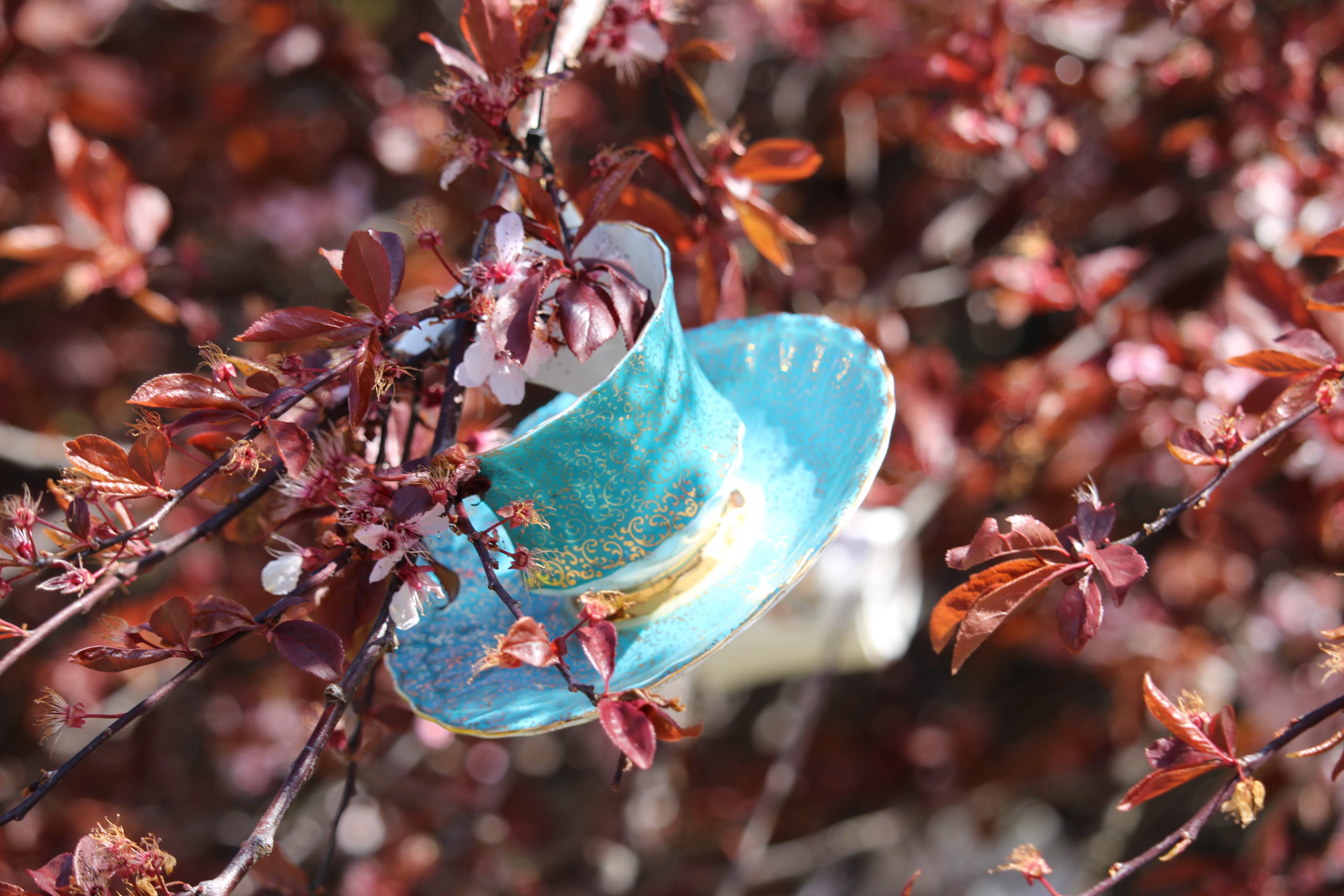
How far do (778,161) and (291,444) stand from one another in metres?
0.52

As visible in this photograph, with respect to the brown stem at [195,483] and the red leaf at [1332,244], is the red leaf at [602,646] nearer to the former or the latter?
the brown stem at [195,483]

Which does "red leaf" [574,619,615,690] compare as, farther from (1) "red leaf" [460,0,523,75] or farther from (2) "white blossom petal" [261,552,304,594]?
(1) "red leaf" [460,0,523,75]

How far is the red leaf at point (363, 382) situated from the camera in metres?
0.55

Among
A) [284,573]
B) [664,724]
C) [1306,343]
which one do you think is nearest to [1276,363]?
[1306,343]

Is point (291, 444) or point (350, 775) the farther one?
point (350, 775)

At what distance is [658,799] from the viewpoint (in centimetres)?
164

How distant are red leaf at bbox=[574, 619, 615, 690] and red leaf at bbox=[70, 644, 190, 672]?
0.83 feet

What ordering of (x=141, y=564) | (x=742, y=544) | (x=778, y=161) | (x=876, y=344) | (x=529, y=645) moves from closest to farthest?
(x=529, y=645) → (x=141, y=564) → (x=742, y=544) → (x=778, y=161) → (x=876, y=344)

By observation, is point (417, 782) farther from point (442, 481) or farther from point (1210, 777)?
point (1210, 777)

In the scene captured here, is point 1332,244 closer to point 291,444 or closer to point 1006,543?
point 1006,543

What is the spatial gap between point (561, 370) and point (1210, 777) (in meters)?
1.65

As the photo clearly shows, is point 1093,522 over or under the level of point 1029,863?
over

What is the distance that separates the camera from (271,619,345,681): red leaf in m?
0.55

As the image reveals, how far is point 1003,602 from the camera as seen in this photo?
59 cm
